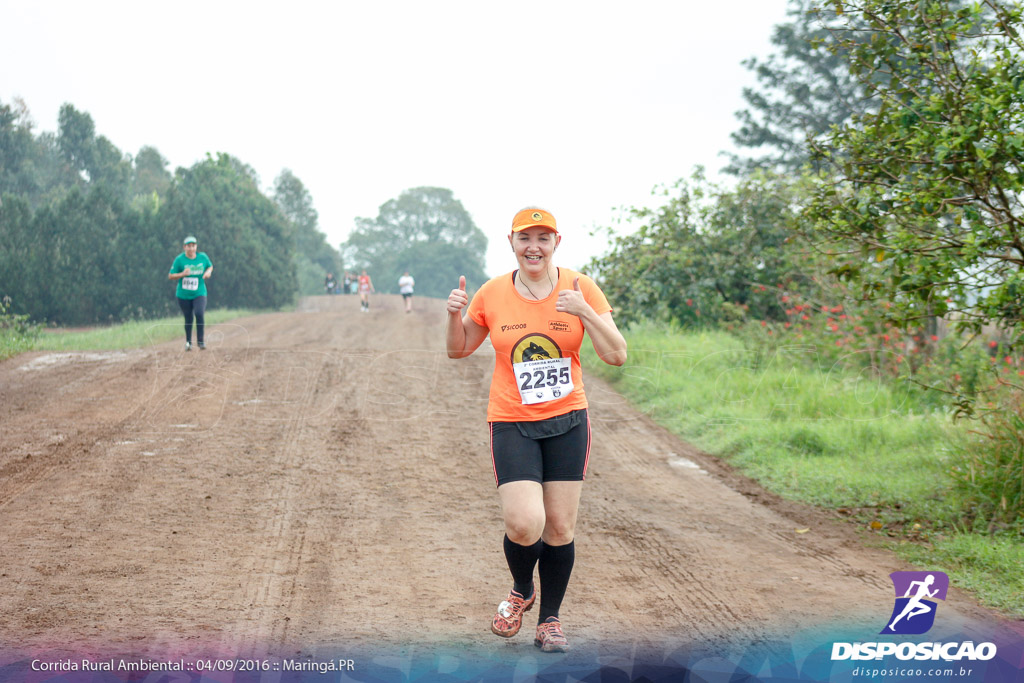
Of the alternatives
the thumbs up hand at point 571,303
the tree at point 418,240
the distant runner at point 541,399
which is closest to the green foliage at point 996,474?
the distant runner at point 541,399

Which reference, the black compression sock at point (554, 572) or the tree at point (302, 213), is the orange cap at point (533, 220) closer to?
the black compression sock at point (554, 572)

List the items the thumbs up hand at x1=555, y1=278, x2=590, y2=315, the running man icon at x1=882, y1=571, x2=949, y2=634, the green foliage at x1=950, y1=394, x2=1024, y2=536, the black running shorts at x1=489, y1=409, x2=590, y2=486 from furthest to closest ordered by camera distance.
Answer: the green foliage at x1=950, y1=394, x2=1024, y2=536 → the running man icon at x1=882, y1=571, x2=949, y2=634 → the black running shorts at x1=489, y1=409, x2=590, y2=486 → the thumbs up hand at x1=555, y1=278, x2=590, y2=315

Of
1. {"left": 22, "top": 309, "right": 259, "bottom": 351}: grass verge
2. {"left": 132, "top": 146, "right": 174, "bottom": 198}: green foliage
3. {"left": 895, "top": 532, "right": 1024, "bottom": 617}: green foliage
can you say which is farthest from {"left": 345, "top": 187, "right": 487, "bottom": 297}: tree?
{"left": 895, "top": 532, "right": 1024, "bottom": 617}: green foliage

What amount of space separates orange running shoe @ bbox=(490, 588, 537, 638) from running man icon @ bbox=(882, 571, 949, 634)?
7.00 ft

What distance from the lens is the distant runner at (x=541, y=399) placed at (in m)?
4.19

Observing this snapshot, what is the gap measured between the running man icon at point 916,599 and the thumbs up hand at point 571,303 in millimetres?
2654

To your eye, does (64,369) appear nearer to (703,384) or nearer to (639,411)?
(639,411)

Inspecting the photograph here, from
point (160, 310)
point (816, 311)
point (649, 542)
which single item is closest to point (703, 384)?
point (816, 311)

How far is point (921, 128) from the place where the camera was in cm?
657

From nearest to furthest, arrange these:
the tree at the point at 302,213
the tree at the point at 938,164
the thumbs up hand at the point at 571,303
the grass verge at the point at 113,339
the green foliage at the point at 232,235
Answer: the thumbs up hand at the point at 571,303 < the tree at the point at 938,164 < the grass verge at the point at 113,339 < the green foliage at the point at 232,235 < the tree at the point at 302,213

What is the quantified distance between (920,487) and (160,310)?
93.5ft

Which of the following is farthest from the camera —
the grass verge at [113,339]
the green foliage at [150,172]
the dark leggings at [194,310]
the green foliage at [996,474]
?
the green foliage at [150,172]

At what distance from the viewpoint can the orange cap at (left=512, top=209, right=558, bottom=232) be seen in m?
4.23

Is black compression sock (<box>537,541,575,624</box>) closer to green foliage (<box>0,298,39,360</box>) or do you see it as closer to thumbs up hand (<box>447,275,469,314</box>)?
thumbs up hand (<box>447,275,469,314</box>)
